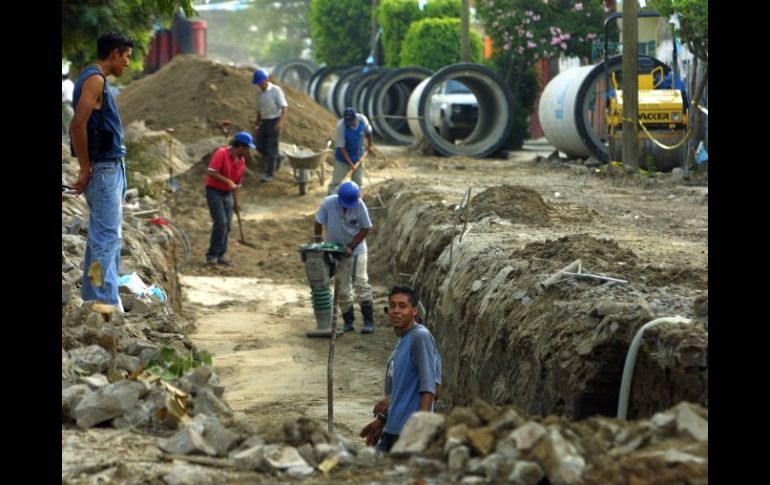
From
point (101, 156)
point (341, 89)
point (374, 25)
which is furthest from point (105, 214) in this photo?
point (374, 25)

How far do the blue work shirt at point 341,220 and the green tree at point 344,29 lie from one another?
35263 mm

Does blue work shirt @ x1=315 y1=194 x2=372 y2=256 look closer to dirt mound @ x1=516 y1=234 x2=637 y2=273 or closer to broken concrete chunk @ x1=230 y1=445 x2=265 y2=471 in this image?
dirt mound @ x1=516 y1=234 x2=637 y2=273

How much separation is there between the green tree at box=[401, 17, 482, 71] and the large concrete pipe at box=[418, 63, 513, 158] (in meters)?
7.66

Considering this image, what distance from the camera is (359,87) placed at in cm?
3534

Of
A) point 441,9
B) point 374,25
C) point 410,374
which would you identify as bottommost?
point 410,374

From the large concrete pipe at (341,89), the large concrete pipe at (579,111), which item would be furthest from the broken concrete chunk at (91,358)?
the large concrete pipe at (341,89)

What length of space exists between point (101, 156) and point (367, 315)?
5516mm

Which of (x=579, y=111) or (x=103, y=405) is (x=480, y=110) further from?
(x=103, y=405)

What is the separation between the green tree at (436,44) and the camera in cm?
3762

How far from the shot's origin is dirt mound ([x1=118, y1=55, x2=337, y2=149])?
2467 centimetres

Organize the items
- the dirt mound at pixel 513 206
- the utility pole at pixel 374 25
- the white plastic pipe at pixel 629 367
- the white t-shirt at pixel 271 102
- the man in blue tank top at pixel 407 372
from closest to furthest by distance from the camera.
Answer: the white plastic pipe at pixel 629 367 → the man in blue tank top at pixel 407 372 → the dirt mound at pixel 513 206 → the white t-shirt at pixel 271 102 → the utility pole at pixel 374 25

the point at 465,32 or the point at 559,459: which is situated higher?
the point at 465,32

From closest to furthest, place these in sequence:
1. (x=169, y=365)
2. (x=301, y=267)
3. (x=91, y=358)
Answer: (x=91, y=358) < (x=169, y=365) < (x=301, y=267)

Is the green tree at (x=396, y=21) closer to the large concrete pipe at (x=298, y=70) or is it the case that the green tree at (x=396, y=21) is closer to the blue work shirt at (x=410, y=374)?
the large concrete pipe at (x=298, y=70)
